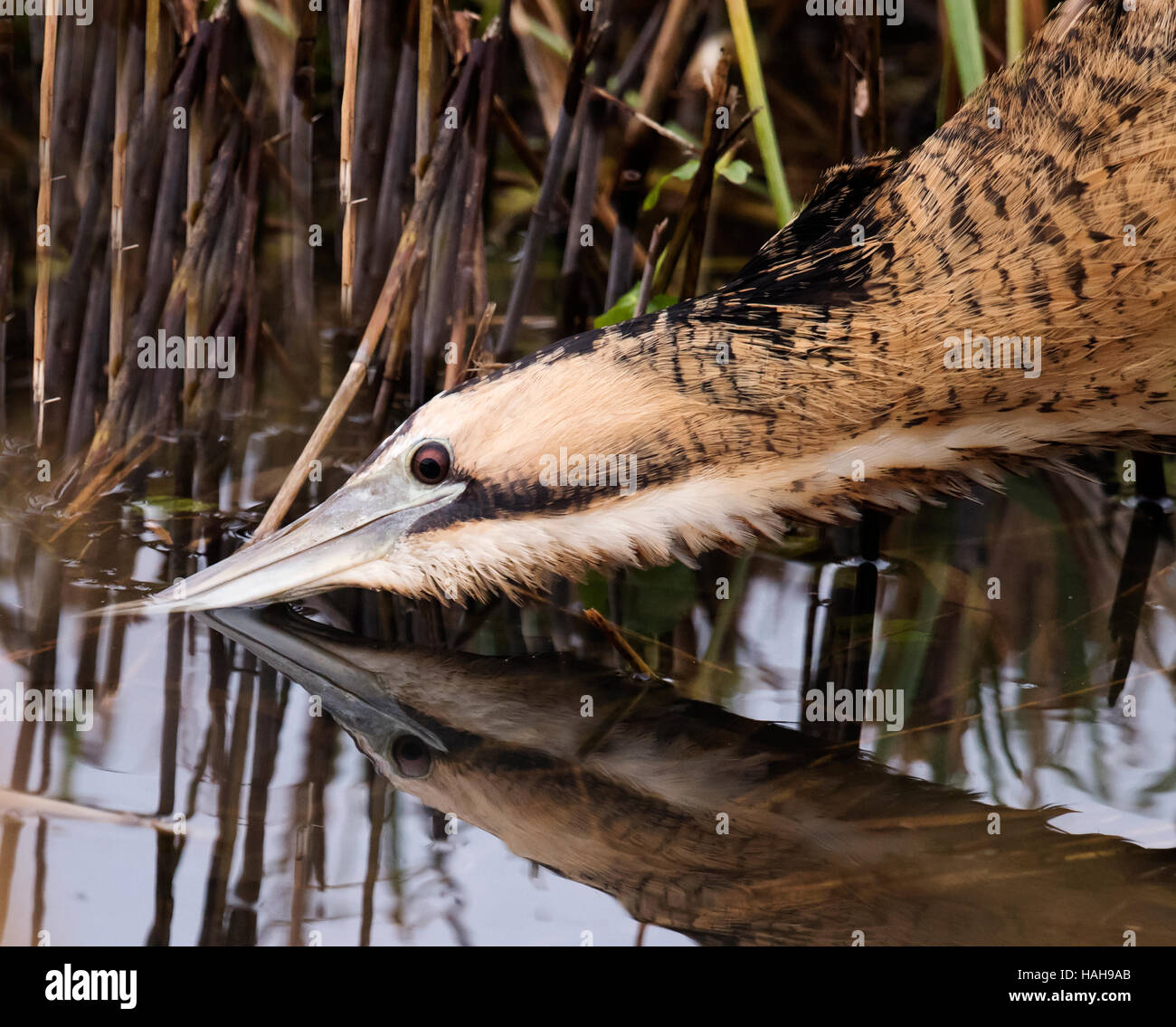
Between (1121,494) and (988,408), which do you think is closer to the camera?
(988,408)

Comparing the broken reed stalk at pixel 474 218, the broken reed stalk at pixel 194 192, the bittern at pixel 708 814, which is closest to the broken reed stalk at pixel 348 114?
the broken reed stalk at pixel 474 218

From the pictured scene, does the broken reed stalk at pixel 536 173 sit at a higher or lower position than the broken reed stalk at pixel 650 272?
higher

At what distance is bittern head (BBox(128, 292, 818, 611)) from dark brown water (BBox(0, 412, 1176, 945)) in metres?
0.28

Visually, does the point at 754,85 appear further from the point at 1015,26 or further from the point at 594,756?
the point at 594,756

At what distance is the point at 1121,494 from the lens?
3787 millimetres

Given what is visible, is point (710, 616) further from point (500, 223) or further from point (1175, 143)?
point (500, 223)

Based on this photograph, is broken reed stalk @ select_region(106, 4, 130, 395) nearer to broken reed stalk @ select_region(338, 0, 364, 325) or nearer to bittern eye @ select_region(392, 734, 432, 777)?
broken reed stalk @ select_region(338, 0, 364, 325)

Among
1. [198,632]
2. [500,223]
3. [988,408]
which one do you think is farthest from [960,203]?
[500,223]

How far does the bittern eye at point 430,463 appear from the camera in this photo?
2754mm

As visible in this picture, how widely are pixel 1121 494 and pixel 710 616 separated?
142 centimetres

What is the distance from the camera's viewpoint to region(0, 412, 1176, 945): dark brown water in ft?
7.17

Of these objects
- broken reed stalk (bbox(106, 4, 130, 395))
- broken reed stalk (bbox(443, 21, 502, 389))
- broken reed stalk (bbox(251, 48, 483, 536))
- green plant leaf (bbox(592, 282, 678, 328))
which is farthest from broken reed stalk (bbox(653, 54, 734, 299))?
broken reed stalk (bbox(106, 4, 130, 395))

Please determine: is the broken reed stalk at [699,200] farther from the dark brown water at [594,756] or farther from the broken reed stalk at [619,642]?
the broken reed stalk at [619,642]
